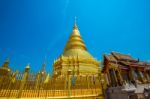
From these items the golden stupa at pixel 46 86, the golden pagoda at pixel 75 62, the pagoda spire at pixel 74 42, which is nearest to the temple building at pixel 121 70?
the golden stupa at pixel 46 86

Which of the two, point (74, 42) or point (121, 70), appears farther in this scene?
point (74, 42)

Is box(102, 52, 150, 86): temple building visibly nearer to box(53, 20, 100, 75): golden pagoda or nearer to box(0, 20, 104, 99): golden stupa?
box(0, 20, 104, 99): golden stupa

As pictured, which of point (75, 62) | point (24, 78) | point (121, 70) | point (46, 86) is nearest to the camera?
point (24, 78)

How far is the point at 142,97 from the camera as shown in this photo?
426 inches

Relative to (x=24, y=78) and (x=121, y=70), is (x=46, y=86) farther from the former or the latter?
(x=121, y=70)

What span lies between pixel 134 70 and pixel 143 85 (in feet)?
8.90

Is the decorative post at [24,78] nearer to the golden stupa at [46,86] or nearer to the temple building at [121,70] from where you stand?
the golden stupa at [46,86]

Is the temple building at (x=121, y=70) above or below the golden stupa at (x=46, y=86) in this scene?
above

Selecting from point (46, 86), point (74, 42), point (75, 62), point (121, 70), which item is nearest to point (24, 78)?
point (46, 86)

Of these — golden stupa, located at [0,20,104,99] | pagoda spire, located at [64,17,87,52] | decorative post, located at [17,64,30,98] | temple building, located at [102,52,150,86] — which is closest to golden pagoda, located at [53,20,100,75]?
pagoda spire, located at [64,17,87,52]

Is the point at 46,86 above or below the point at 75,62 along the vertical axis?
below

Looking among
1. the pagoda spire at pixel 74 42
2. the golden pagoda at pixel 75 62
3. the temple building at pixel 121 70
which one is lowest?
the temple building at pixel 121 70

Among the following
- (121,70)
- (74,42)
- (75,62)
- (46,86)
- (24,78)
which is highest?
(74,42)

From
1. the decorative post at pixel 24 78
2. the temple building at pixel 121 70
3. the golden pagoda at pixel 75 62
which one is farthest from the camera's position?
the golden pagoda at pixel 75 62
